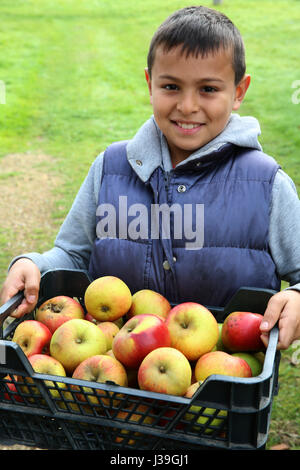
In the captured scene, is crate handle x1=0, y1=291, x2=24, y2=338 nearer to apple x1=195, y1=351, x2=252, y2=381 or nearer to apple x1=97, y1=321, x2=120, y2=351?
apple x1=97, y1=321, x2=120, y2=351

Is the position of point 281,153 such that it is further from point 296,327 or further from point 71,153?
point 296,327

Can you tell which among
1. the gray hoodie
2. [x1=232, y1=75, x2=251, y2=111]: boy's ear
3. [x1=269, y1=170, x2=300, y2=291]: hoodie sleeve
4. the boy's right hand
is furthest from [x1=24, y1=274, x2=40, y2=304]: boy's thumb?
[x1=232, y1=75, x2=251, y2=111]: boy's ear

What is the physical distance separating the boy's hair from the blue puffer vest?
303 millimetres

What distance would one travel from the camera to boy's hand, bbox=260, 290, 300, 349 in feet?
4.60

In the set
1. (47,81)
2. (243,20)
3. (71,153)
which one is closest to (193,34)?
(71,153)

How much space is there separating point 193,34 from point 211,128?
29 centimetres

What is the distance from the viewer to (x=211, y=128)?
1.84 metres

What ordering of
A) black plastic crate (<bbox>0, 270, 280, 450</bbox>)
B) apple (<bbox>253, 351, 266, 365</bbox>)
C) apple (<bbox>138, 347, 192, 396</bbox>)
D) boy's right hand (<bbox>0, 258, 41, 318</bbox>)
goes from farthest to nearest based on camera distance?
boy's right hand (<bbox>0, 258, 41, 318</bbox>) → apple (<bbox>253, 351, 266, 365</bbox>) → apple (<bbox>138, 347, 192, 396</bbox>) → black plastic crate (<bbox>0, 270, 280, 450</bbox>)

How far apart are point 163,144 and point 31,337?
0.83 metres

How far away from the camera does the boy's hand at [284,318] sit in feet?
4.60

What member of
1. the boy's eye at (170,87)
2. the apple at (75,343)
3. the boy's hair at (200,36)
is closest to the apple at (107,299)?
the apple at (75,343)

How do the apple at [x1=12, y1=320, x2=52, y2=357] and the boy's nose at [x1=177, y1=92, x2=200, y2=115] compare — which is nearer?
the apple at [x1=12, y1=320, x2=52, y2=357]

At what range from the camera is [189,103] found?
5.67ft

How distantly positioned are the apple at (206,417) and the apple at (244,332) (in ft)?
0.81
